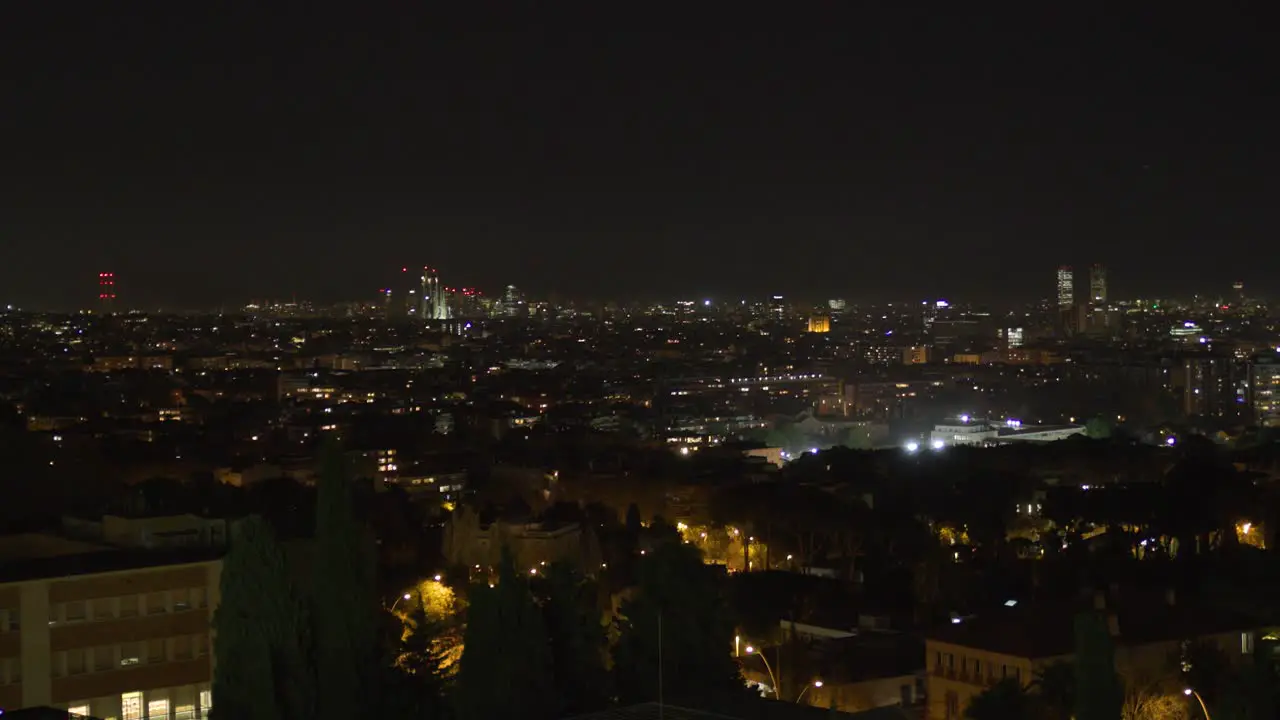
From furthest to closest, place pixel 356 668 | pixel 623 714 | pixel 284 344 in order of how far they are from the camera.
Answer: pixel 284 344, pixel 356 668, pixel 623 714

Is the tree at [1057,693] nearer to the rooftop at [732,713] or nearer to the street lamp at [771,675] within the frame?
the rooftop at [732,713]

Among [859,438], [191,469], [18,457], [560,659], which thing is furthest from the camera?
[859,438]

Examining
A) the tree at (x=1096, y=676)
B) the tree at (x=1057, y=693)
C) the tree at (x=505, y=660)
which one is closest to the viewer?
the tree at (x=1096, y=676)

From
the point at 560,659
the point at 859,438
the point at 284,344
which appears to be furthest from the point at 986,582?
the point at 284,344

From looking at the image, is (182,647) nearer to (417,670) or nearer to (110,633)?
(110,633)

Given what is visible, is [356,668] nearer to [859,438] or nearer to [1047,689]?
[1047,689]

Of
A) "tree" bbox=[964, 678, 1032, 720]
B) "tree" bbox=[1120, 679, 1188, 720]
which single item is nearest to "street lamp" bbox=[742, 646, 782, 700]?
"tree" bbox=[964, 678, 1032, 720]

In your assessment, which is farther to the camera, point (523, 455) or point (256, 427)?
point (256, 427)

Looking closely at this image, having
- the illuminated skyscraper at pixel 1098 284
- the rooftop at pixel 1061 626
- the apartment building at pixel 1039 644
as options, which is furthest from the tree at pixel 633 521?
the illuminated skyscraper at pixel 1098 284
